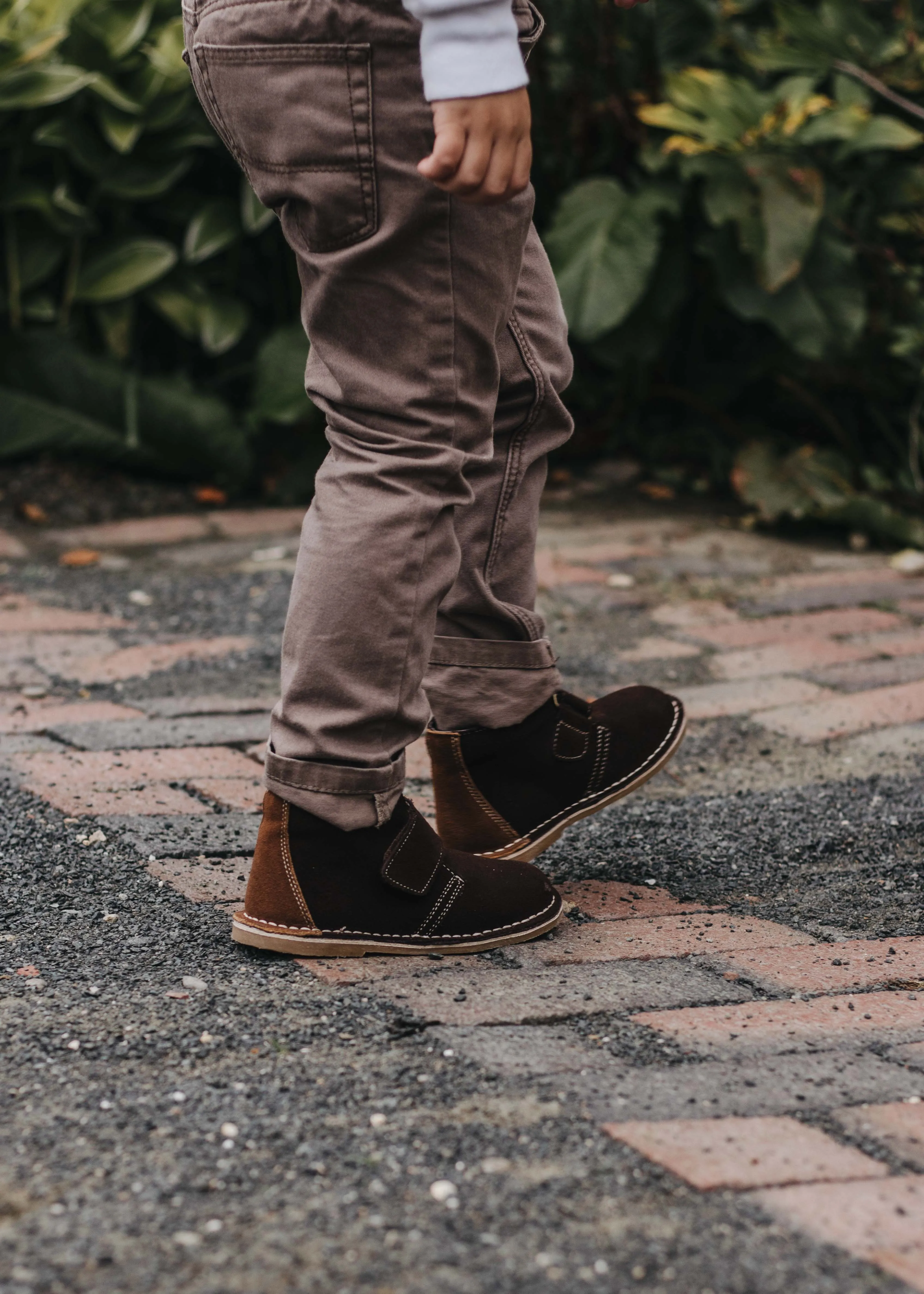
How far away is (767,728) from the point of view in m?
2.42

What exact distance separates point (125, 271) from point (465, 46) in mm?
3081

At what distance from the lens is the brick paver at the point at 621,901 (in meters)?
1.70

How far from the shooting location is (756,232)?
12.1 ft

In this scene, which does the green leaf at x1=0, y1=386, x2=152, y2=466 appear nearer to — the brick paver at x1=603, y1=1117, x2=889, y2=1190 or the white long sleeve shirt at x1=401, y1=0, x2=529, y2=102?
the white long sleeve shirt at x1=401, y1=0, x2=529, y2=102

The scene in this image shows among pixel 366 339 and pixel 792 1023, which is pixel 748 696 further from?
pixel 366 339

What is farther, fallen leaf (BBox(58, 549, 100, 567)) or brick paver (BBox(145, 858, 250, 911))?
fallen leaf (BBox(58, 549, 100, 567))

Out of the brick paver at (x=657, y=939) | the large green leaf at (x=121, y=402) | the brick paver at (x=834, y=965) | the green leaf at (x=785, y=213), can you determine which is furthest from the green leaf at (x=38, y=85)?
the brick paver at (x=834, y=965)

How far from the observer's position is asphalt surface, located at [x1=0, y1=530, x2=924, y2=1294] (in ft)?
3.17

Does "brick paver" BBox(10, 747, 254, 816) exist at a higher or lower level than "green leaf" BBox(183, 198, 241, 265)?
lower

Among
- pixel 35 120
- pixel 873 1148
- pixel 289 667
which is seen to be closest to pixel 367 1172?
pixel 873 1148

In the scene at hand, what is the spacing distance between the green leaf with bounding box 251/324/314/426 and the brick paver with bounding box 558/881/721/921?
7.79ft

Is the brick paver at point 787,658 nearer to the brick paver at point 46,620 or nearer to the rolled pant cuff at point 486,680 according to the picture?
the rolled pant cuff at point 486,680

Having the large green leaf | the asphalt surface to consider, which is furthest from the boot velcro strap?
the large green leaf

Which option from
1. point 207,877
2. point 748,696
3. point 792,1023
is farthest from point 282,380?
point 792,1023
